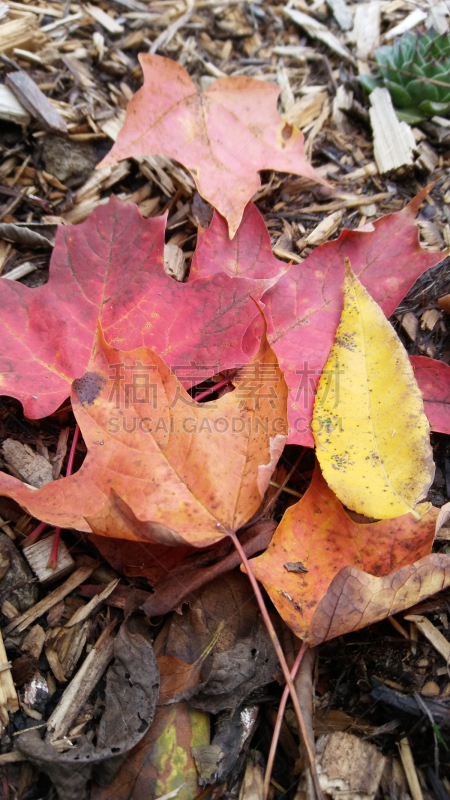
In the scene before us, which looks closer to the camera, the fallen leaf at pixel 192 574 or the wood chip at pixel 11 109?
the fallen leaf at pixel 192 574

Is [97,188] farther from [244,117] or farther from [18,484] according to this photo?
[18,484]

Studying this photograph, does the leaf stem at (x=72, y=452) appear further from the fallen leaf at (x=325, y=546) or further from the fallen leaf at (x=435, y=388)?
the fallen leaf at (x=435, y=388)

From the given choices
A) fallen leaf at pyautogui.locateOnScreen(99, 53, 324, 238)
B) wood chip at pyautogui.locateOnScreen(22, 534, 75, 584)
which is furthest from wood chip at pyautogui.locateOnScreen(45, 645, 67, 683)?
fallen leaf at pyautogui.locateOnScreen(99, 53, 324, 238)

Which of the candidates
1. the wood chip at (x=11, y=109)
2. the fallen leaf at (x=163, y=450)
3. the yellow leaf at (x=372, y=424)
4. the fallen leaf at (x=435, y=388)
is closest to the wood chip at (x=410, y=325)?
the fallen leaf at (x=435, y=388)

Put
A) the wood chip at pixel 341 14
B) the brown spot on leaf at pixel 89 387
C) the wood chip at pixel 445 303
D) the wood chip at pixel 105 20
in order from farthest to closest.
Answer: the wood chip at pixel 341 14
the wood chip at pixel 105 20
the wood chip at pixel 445 303
the brown spot on leaf at pixel 89 387

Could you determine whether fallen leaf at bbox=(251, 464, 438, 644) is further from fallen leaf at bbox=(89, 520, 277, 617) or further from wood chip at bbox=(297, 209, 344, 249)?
wood chip at bbox=(297, 209, 344, 249)

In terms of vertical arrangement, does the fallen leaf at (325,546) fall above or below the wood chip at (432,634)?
above

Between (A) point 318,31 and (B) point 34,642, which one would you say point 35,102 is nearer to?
(A) point 318,31
